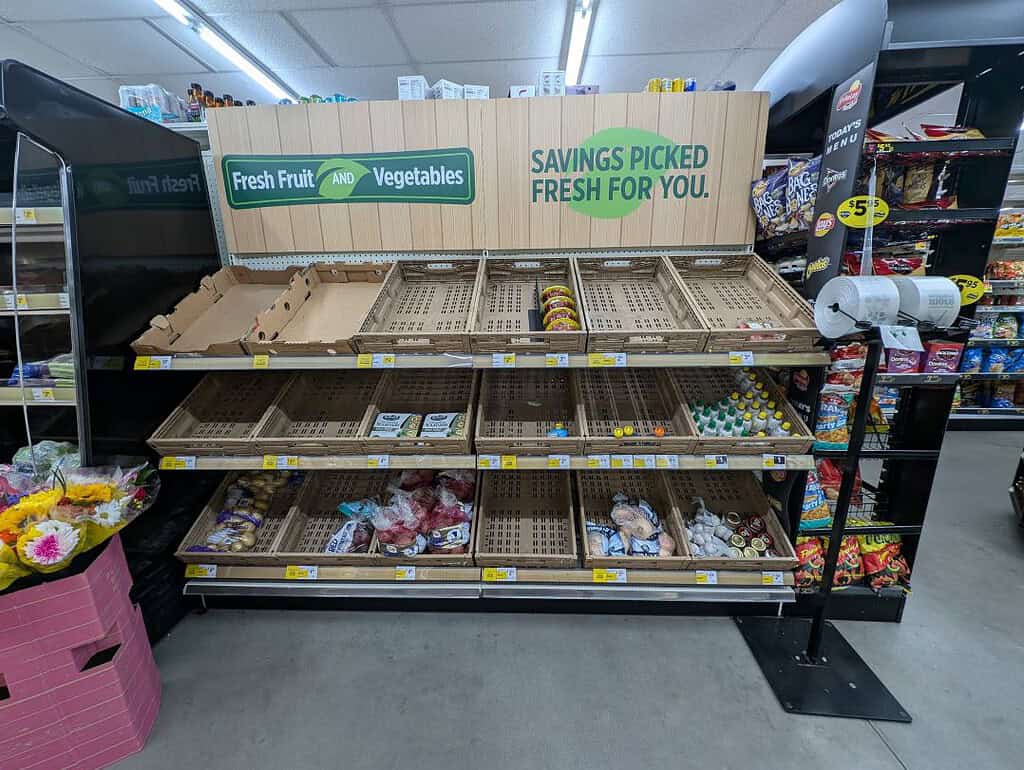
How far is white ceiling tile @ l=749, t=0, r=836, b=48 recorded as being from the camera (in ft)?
10.9

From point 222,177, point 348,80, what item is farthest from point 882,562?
point 348,80

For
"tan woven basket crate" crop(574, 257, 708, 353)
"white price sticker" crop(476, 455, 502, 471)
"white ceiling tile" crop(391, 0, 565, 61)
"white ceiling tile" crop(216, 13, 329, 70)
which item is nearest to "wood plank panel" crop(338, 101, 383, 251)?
"tan woven basket crate" crop(574, 257, 708, 353)

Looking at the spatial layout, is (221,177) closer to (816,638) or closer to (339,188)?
(339,188)

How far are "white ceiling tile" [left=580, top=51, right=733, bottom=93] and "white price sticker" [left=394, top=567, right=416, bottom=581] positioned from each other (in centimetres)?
491

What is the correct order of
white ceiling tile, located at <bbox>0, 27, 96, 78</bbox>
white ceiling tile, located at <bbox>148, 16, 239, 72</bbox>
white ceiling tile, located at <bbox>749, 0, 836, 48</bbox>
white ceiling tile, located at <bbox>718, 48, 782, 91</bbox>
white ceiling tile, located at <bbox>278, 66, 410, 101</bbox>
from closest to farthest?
white ceiling tile, located at <bbox>749, 0, 836, 48</bbox>, white ceiling tile, located at <bbox>148, 16, 239, 72</bbox>, white ceiling tile, located at <bbox>0, 27, 96, 78</bbox>, white ceiling tile, located at <bbox>718, 48, 782, 91</bbox>, white ceiling tile, located at <bbox>278, 66, 410, 101</bbox>

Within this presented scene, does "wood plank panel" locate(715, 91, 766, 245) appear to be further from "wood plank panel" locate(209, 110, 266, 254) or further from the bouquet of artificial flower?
Answer: the bouquet of artificial flower

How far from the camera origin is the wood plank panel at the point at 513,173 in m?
1.90

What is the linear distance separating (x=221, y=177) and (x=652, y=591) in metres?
2.84

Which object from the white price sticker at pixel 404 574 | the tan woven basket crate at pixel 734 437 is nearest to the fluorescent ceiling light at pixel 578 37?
the tan woven basket crate at pixel 734 437

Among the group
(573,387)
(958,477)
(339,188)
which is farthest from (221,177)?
(958,477)

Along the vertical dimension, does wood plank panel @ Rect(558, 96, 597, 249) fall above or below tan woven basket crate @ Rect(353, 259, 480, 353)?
above

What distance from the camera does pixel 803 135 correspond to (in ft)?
7.14

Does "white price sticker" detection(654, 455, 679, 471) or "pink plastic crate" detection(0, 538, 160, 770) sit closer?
"pink plastic crate" detection(0, 538, 160, 770)

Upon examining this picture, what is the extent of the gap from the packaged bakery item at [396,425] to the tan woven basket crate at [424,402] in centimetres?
3
